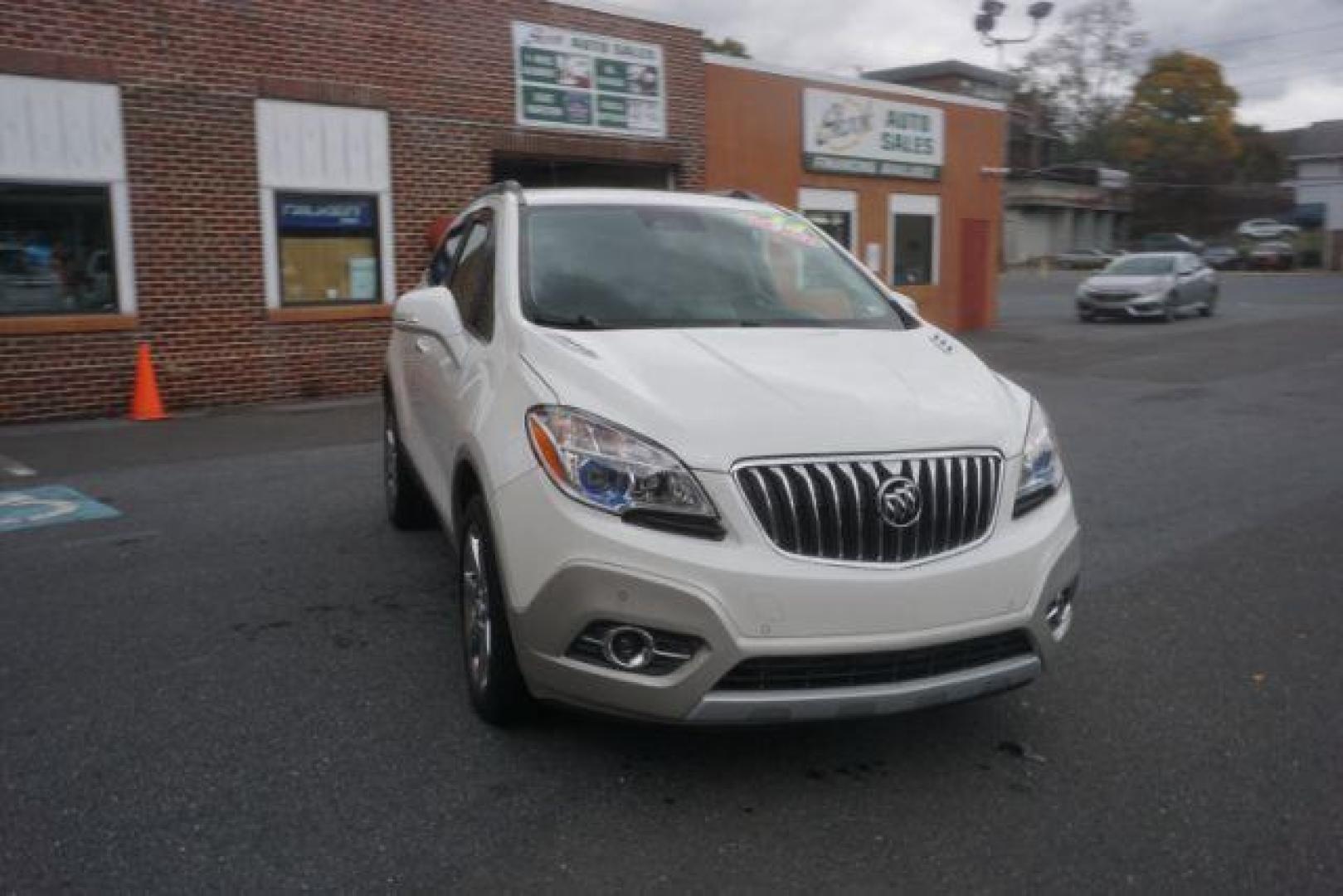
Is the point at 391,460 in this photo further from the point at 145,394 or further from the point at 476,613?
the point at 145,394

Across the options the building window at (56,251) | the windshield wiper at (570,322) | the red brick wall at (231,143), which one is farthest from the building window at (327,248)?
the windshield wiper at (570,322)

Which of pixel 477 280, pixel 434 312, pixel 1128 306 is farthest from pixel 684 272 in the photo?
pixel 1128 306

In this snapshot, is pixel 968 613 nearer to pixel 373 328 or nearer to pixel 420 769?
pixel 420 769

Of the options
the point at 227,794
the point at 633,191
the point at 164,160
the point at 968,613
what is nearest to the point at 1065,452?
the point at 633,191

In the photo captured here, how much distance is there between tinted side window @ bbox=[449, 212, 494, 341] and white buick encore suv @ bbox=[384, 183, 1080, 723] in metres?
0.29

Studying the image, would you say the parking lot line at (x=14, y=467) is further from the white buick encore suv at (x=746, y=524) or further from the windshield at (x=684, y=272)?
the white buick encore suv at (x=746, y=524)

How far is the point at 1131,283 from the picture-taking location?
82.2ft

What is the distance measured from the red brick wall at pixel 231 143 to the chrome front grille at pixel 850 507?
1014 centimetres

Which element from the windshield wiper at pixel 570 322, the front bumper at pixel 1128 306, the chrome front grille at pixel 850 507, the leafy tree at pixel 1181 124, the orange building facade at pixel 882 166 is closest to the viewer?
the chrome front grille at pixel 850 507

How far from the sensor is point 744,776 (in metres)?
3.41

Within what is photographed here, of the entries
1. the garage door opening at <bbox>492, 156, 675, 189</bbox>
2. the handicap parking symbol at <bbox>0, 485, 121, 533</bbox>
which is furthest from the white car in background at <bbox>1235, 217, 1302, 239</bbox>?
the handicap parking symbol at <bbox>0, 485, 121, 533</bbox>

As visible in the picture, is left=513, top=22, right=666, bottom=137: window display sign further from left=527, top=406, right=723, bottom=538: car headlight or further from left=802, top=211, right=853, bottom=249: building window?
left=527, top=406, right=723, bottom=538: car headlight

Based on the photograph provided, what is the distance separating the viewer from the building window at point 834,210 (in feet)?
60.8

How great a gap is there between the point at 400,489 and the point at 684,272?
8.25ft
